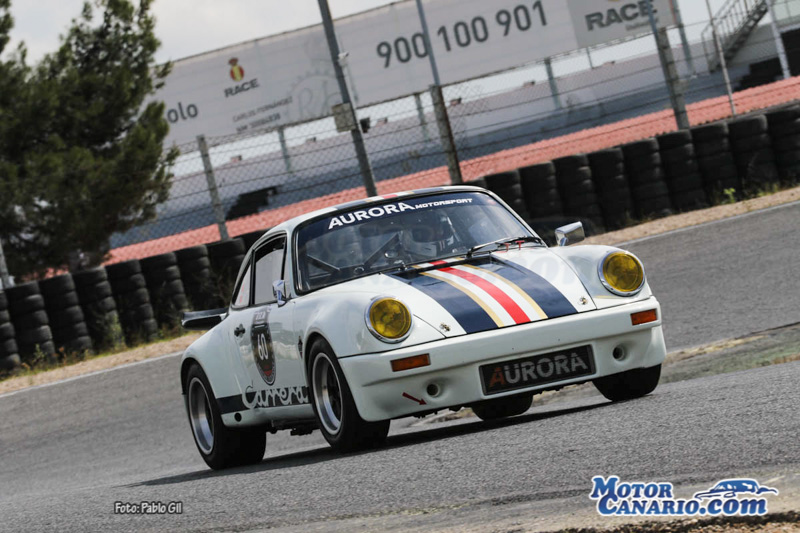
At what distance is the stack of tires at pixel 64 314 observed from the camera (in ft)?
41.6

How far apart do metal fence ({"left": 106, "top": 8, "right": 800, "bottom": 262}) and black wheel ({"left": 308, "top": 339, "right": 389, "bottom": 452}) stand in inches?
303

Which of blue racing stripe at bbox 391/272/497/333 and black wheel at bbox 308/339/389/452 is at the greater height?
blue racing stripe at bbox 391/272/497/333

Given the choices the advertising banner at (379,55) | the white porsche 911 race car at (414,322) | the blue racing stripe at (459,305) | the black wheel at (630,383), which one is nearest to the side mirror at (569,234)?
the white porsche 911 race car at (414,322)

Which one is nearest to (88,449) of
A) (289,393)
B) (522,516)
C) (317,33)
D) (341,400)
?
(289,393)

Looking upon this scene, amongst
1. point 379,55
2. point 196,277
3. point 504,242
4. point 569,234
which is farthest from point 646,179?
point 379,55

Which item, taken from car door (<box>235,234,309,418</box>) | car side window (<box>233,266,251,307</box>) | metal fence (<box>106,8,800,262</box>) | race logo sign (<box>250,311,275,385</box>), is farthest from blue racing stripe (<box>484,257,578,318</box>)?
metal fence (<box>106,8,800,262</box>)

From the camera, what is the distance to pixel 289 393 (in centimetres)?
620

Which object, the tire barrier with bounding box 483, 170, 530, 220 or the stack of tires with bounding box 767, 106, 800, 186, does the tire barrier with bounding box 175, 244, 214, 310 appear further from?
the stack of tires with bounding box 767, 106, 800, 186

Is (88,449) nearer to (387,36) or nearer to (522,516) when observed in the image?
(522,516)

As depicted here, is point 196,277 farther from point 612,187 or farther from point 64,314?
point 612,187

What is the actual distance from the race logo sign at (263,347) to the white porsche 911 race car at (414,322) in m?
0.01

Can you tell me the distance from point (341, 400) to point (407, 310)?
20.4 inches

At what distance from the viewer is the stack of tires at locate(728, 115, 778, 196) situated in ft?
45.4

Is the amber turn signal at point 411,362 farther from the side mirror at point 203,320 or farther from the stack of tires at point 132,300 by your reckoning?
the stack of tires at point 132,300
